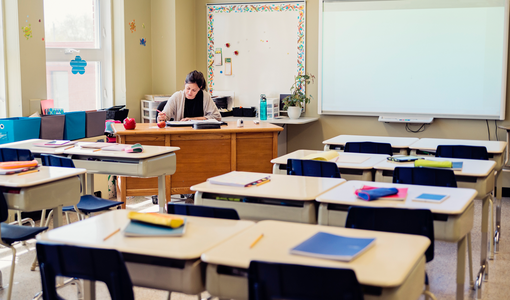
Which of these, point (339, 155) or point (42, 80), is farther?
point (42, 80)

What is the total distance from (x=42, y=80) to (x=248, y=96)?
2.91 m

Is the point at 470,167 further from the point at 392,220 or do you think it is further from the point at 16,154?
the point at 16,154

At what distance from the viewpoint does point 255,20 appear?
713 centimetres

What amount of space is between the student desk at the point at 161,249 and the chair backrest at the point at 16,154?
1925mm

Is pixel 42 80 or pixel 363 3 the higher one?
pixel 363 3

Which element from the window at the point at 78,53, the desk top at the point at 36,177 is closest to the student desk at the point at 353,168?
the desk top at the point at 36,177

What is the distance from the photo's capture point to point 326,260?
5.24 ft

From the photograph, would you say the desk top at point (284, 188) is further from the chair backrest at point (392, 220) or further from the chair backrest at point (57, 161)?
the chair backrest at point (57, 161)

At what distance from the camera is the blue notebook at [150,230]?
6.15 feet

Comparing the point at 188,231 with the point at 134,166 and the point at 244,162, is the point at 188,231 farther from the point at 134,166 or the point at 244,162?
the point at 244,162

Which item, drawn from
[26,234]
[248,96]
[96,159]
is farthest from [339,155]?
[248,96]

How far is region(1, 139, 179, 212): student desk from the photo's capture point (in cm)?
391

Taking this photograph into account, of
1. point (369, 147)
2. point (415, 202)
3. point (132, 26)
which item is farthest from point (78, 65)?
point (415, 202)

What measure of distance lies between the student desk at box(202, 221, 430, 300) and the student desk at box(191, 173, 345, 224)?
0.57 m
